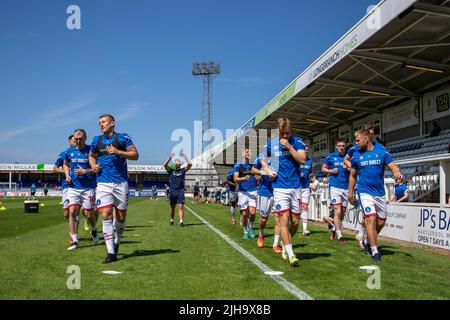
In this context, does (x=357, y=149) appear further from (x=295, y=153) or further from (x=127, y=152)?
(x=127, y=152)

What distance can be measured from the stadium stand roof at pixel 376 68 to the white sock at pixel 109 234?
11870 mm

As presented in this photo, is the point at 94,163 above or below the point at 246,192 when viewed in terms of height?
above

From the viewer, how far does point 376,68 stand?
22641mm

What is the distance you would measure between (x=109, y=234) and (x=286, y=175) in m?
3.04

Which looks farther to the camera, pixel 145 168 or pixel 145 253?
pixel 145 168

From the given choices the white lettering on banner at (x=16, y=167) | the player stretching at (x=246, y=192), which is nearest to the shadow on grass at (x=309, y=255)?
the player stretching at (x=246, y=192)

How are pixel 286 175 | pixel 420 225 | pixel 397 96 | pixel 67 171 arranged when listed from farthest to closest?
1. pixel 397 96
2. pixel 420 225
3. pixel 67 171
4. pixel 286 175

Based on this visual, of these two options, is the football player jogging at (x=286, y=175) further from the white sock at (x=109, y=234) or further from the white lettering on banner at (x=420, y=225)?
the white lettering on banner at (x=420, y=225)

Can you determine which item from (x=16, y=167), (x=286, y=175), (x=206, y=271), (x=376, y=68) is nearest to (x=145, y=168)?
(x=16, y=167)

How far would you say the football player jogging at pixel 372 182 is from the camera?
8.20 meters

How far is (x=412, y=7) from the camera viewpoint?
49.3ft

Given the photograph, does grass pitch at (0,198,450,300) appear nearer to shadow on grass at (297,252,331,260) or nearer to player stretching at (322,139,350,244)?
shadow on grass at (297,252,331,260)
